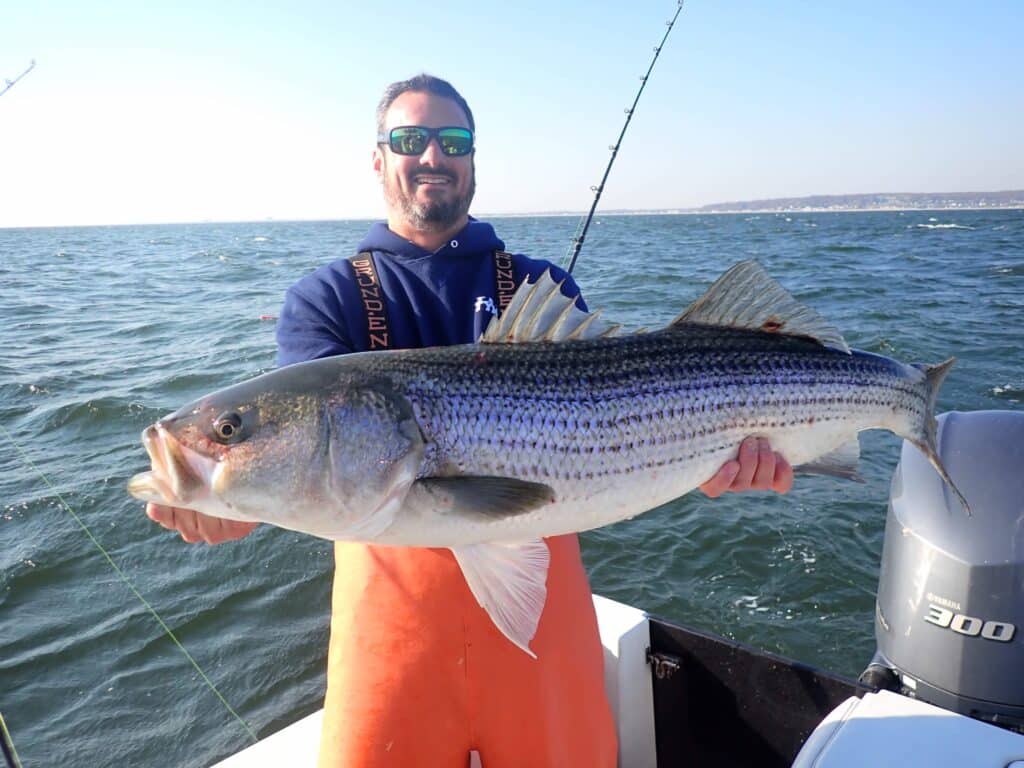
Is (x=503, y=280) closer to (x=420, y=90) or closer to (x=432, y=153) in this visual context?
(x=432, y=153)

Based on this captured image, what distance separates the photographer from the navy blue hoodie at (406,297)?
3545 millimetres

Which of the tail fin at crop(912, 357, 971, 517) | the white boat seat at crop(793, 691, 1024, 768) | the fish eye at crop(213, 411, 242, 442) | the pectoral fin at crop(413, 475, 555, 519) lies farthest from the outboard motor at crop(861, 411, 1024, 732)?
the fish eye at crop(213, 411, 242, 442)

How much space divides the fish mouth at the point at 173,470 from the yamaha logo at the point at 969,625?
4.08 meters

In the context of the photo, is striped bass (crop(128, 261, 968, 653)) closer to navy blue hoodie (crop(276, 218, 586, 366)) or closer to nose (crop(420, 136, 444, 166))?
navy blue hoodie (crop(276, 218, 586, 366))

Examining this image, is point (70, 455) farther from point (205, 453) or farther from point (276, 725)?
point (205, 453)

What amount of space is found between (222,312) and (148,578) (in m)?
16.4

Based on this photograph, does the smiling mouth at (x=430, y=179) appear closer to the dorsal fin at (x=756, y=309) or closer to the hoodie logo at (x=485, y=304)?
the hoodie logo at (x=485, y=304)

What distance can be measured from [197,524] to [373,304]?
1410mm

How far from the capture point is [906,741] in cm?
294

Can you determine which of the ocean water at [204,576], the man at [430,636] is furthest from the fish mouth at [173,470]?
the ocean water at [204,576]

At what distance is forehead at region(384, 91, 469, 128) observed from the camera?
3.97 m

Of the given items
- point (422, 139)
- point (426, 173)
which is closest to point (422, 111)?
point (422, 139)

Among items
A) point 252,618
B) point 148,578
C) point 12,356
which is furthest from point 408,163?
point 12,356

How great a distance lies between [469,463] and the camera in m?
2.75
